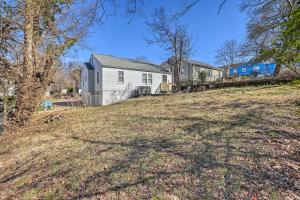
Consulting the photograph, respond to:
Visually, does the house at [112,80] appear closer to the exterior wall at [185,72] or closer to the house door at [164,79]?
the house door at [164,79]

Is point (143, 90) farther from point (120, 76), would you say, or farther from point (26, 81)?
point (26, 81)

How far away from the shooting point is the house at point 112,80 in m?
17.7

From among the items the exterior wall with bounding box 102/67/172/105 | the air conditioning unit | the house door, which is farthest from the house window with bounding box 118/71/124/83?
the house door

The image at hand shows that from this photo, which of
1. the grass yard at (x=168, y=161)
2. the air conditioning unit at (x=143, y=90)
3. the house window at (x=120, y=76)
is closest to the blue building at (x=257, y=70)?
the air conditioning unit at (x=143, y=90)

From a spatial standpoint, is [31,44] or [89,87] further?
[89,87]

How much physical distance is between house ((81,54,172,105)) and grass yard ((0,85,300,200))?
12123 millimetres

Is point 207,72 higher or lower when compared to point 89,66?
higher

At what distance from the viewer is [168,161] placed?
3.44 metres

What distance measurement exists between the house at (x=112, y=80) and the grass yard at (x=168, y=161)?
12123mm

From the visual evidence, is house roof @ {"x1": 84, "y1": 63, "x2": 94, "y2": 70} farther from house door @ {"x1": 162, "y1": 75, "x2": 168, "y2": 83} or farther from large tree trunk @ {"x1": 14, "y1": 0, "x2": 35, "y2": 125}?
large tree trunk @ {"x1": 14, "y1": 0, "x2": 35, "y2": 125}

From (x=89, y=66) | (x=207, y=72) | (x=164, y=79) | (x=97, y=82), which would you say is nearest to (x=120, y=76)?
(x=97, y=82)

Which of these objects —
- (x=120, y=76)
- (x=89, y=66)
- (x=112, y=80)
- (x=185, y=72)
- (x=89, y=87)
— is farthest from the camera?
(x=185, y=72)

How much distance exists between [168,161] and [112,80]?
15426 mm

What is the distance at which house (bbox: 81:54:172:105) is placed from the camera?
17.7m
